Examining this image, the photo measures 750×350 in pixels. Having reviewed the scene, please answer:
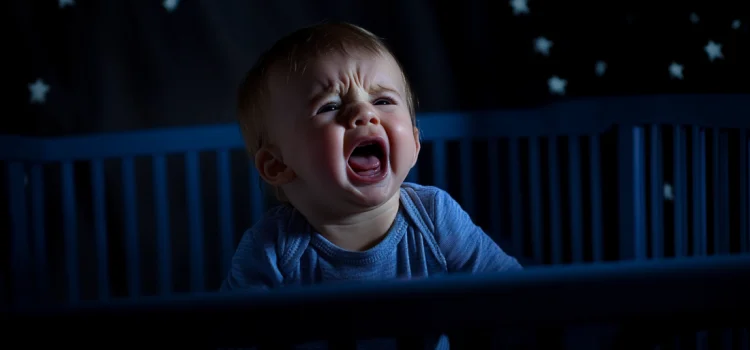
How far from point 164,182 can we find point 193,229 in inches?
3.6

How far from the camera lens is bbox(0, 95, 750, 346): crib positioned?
3.35 feet

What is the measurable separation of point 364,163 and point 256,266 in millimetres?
191

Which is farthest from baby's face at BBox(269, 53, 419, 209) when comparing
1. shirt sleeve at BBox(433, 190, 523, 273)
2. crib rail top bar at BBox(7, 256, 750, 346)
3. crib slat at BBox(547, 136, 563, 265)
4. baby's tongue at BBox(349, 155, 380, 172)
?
crib slat at BBox(547, 136, 563, 265)

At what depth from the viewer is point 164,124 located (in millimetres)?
1272

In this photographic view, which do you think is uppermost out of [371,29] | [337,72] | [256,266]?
[371,29]

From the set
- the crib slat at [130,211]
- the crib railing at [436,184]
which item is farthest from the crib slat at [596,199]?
the crib slat at [130,211]

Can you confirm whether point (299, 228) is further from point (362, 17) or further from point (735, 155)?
point (735, 155)

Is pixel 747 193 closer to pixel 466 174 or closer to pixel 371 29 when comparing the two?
pixel 466 174

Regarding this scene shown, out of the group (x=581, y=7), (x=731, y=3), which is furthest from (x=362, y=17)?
(x=731, y=3)

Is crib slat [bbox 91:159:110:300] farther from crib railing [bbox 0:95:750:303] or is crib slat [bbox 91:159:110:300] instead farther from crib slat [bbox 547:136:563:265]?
crib slat [bbox 547:136:563:265]

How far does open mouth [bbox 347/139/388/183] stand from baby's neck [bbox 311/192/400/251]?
84 millimetres

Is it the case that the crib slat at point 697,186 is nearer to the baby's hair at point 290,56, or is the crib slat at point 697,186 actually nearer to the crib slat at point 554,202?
the crib slat at point 554,202

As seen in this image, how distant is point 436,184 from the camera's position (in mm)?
1161

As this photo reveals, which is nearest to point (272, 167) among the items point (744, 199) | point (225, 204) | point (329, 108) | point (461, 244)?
point (329, 108)
